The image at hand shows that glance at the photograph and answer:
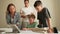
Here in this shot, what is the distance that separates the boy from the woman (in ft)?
0.78

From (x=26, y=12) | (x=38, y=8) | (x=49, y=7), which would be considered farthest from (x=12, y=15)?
(x=49, y=7)

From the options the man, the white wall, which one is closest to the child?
the man

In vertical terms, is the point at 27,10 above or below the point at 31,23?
above

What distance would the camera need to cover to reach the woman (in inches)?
62.5

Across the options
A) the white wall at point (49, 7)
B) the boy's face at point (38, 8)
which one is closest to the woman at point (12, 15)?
the white wall at point (49, 7)

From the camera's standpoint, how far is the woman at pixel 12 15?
1.59 metres

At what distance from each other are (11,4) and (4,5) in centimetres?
8

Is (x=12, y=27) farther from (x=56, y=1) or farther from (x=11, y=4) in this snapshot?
(x=56, y=1)

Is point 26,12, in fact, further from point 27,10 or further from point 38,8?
point 38,8

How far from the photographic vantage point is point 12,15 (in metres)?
1.60

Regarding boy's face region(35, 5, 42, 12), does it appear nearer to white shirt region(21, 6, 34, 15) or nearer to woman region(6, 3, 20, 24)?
white shirt region(21, 6, 34, 15)

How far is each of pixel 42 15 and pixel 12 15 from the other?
0.34 meters

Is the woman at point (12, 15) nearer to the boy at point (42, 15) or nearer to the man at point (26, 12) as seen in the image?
the man at point (26, 12)

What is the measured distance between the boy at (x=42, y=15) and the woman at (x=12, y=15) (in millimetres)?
238
